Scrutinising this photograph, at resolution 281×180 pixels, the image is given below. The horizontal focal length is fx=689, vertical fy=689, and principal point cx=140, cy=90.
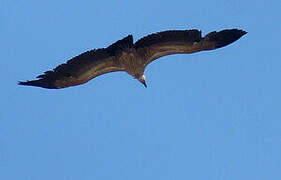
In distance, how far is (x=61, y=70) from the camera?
22.8 metres

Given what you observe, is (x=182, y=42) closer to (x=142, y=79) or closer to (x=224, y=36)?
(x=224, y=36)

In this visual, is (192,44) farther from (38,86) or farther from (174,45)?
(38,86)

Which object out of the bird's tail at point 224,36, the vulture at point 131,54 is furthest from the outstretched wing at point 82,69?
the bird's tail at point 224,36

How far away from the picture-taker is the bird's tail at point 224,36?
2261 centimetres

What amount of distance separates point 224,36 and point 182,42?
144 centimetres

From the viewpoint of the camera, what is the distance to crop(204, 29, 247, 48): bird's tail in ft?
74.2

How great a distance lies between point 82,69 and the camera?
75.4 feet

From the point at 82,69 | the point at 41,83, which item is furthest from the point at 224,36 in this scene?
the point at 41,83

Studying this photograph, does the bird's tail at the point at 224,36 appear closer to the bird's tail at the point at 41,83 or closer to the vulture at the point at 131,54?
the vulture at the point at 131,54

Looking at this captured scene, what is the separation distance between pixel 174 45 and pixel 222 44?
160 centimetres

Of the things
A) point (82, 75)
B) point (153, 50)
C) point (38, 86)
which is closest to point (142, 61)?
point (153, 50)

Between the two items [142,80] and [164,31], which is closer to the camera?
[164,31]

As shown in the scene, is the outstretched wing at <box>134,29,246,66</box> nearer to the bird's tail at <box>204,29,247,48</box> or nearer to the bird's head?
the bird's tail at <box>204,29,247,48</box>

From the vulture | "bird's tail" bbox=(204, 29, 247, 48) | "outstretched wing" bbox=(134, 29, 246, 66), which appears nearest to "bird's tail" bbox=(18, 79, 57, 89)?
the vulture
